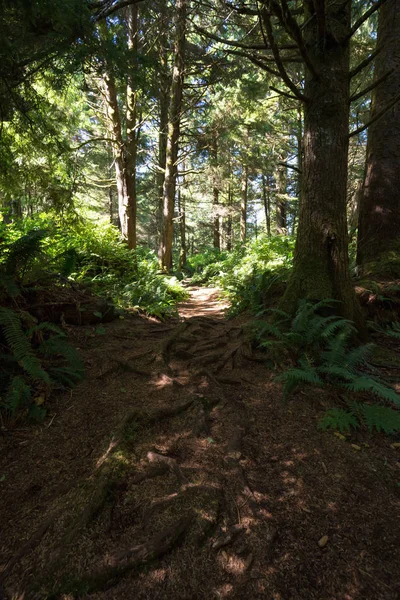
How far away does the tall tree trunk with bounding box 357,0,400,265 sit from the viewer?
227 inches

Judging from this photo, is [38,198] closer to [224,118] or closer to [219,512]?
[219,512]

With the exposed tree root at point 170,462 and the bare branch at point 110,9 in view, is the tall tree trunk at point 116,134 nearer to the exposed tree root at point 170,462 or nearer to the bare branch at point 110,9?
the bare branch at point 110,9

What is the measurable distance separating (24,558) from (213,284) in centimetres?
1219

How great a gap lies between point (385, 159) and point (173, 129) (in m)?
8.06

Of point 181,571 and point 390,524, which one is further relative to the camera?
point 390,524

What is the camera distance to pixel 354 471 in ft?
7.97

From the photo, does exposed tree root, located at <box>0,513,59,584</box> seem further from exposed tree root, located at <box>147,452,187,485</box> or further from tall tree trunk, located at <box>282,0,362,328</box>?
tall tree trunk, located at <box>282,0,362,328</box>

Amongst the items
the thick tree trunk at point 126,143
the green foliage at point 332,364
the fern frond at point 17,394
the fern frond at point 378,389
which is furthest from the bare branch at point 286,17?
the thick tree trunk at point 126,143

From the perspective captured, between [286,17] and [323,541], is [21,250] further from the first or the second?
[323,541]

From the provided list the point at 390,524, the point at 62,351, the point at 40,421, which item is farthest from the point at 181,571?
the point at 62,351

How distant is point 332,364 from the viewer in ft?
11.9

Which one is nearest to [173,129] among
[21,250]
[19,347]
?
[21,250]

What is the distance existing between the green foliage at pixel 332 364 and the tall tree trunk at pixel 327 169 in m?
0.39

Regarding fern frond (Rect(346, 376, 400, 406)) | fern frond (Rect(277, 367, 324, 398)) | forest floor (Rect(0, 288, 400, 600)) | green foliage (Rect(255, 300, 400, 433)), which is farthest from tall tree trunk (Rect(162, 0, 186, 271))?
fern frond (Rect(346, 376, 400, 406))
